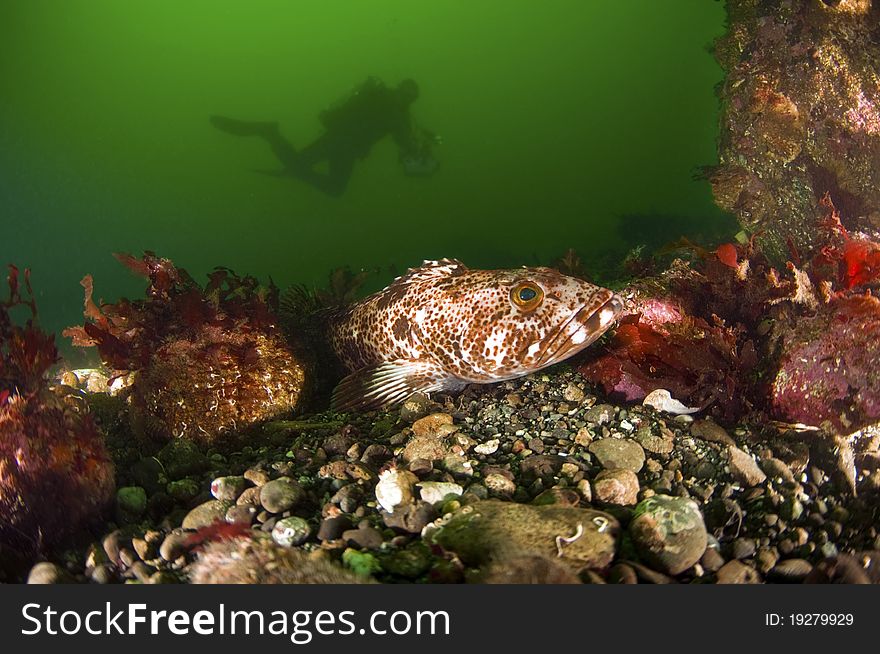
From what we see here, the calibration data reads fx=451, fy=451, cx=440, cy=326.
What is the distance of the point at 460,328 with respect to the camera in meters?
4.00

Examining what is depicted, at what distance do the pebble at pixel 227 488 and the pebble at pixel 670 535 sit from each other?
2.06m

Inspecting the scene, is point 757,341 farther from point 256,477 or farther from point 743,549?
point 256,477

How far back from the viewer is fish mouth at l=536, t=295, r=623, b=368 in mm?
3494

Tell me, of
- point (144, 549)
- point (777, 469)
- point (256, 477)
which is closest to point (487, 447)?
point (256, 477)

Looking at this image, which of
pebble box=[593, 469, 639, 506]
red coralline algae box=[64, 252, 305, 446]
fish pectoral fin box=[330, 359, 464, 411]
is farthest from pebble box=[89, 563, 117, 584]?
pebble box=[593, 469, 639, 506]

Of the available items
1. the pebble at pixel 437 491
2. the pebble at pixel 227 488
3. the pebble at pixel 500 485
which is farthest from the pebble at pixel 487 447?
the pebble at pixel 227 488

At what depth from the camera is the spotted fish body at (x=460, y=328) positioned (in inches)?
141

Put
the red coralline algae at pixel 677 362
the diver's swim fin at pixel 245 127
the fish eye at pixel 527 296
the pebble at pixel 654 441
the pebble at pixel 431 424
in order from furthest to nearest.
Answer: the diver's swim fin at pixel 245 127 → the fish eye at pixel 527 296 → the red coralline algae at pixel 677 362 → the pebble at pixel 431 424 → the pebble at pixel 654 441

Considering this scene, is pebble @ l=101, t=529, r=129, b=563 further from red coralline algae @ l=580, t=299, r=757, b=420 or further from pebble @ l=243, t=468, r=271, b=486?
red coralline algae @ l=580, t=299, r=757, b=420

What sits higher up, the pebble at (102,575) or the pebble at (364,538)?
the pebble at (364,538)

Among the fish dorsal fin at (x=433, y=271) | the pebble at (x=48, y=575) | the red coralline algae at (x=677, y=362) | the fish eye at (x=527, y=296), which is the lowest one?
the pebble at (x=48, y=575)

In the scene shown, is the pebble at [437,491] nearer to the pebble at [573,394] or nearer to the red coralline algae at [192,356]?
the pebble at [573,394]

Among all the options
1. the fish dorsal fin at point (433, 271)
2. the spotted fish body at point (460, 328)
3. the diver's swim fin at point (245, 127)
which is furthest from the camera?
the diver's swim fin at point (245, 127)

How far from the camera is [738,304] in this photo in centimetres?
405
